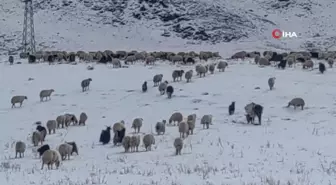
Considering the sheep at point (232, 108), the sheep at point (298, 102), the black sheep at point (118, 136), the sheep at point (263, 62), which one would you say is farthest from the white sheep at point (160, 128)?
the sheep at point (263, 62)

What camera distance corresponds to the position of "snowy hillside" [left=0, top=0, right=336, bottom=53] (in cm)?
6347

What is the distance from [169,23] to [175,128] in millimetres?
49069

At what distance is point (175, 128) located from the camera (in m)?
20.5

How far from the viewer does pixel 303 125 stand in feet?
67.5

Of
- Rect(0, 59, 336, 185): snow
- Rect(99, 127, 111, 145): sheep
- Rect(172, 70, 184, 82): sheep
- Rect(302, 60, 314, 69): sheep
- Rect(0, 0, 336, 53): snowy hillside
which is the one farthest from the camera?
Rect(0, 0, 336, 53): snowy hillside

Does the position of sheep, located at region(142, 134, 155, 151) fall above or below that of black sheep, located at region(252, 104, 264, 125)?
below

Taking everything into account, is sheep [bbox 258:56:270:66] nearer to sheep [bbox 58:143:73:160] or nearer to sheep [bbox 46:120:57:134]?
sheep [bbox 46:120:57:134]

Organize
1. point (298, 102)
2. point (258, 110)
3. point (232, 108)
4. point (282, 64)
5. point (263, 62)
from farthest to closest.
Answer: point (263, 62) < point (282, 64) < point (298, 102) < point (232, 108) < point (258, 110)

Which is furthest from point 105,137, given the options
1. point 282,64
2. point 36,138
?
point 282,64

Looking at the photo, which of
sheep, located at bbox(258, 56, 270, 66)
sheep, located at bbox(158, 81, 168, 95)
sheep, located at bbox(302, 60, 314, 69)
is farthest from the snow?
sheep, located at bbox(258, 56, 270, 66)

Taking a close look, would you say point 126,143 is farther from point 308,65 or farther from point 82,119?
point 308,65

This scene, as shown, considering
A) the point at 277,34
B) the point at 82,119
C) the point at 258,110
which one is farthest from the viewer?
the point at 277,34

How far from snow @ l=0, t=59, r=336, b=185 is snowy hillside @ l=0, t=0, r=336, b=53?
2599 centimetres

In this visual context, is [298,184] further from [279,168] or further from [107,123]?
[107,123]
